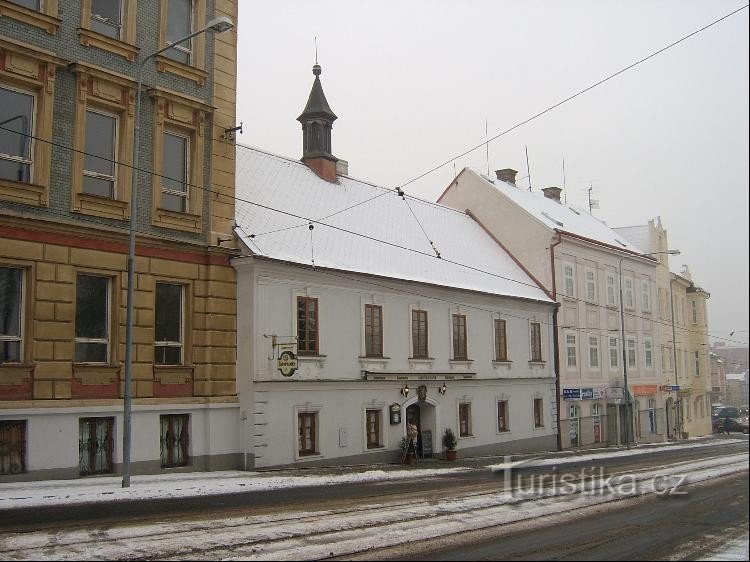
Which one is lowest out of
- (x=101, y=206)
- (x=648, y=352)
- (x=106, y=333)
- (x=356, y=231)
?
(x=106, y=333)

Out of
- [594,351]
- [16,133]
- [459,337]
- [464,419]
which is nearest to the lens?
[16,133]

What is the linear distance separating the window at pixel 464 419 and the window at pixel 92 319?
15.6m

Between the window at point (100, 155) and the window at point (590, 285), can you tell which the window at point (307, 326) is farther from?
the window at point (590, 285)

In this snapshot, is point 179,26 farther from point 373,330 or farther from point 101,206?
point 373,330

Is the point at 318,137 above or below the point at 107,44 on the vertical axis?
above

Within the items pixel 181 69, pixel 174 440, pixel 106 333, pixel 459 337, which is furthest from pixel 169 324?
pixel 459 337

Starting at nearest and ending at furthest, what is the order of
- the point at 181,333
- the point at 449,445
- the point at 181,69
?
the point at 181,333 → the point at 181,69 → the point at 449,445

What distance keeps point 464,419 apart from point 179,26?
59.0 ft

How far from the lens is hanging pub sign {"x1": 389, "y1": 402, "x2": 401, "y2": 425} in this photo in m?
27.6

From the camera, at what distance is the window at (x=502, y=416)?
33750mm

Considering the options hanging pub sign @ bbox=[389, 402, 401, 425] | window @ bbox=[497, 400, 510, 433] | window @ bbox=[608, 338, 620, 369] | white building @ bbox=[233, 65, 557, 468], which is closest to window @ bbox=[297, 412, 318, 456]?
white building @ bbox=[233, 65, 557, 468]

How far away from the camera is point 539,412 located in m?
36.8

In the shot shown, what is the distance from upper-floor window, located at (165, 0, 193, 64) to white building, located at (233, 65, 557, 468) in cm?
495

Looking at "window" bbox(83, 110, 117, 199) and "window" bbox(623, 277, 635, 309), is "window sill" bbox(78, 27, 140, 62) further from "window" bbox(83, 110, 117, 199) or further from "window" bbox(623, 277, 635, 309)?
"window" bbox(623, 277, 635, 309)
